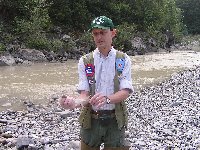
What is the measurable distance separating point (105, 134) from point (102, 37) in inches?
36.9

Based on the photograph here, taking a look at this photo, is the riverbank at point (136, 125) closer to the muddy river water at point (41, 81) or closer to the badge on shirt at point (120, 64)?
the muddy river water at point (41, 81)

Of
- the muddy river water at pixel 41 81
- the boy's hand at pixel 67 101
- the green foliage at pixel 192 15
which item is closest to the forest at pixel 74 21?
the muddy river water at pixel 41 81

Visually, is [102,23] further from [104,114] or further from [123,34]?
[123,34]

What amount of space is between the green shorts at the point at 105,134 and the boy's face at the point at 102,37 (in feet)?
2.30

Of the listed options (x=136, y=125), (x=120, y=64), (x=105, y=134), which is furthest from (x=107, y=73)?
(x=136, y=125)

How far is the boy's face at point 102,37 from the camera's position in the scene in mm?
3389

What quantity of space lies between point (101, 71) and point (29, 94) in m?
11.2

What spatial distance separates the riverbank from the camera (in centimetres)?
690

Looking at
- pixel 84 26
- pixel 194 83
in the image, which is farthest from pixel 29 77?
pixel 84 26

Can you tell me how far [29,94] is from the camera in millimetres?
14305

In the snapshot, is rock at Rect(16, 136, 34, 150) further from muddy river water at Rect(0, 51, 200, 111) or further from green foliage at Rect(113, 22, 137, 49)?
green foliage at Rect(113, 22, 137, 49)

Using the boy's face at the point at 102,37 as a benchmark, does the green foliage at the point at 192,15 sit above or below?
above

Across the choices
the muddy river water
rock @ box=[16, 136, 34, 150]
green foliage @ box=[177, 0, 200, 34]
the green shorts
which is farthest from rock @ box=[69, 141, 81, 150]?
green foliage @ box=[177, 0, 200, 34]

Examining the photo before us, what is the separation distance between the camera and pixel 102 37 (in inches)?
133
